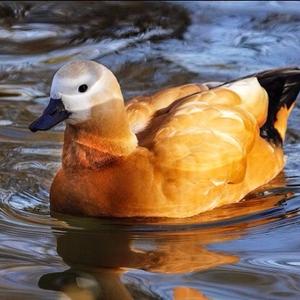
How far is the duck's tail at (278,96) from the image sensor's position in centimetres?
771

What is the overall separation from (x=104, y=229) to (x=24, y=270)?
2.58 ft

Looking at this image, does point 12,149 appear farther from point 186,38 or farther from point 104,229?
point 186,38

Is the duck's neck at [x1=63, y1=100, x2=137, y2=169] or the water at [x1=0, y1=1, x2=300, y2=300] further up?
the duck's neck at [x1=63, y1=100, x2=137, y2=169]

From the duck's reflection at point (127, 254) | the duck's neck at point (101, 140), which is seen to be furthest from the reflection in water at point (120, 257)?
the duck's neck at point (101, 140)

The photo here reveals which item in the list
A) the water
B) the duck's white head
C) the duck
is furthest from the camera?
the duck

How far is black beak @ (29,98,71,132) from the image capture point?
6281mm

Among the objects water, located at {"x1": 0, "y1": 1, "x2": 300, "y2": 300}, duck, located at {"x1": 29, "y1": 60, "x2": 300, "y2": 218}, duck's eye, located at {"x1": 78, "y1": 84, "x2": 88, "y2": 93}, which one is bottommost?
water, located at {"x1": 0, "y1": 1, "x2": 300, "y2": 300}

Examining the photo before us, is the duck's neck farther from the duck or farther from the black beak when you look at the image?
the black beak

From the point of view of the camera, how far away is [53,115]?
6289mm

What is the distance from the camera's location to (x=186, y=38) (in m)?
10.5

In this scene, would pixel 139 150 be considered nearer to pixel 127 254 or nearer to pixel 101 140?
pixel 101 140

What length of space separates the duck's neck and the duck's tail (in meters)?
1.41

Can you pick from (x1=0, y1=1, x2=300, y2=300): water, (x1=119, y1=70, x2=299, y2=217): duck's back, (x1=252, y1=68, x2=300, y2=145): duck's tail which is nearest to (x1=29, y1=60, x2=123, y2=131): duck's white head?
(x1=119, y1=70, x2=299, y2=217): duck's back

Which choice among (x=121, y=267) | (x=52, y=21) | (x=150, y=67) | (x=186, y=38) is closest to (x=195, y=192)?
(x=121, y=267)
